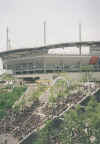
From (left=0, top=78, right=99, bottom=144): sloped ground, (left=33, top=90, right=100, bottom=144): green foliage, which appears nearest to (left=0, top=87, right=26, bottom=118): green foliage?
(left=0, top=78, right=99, bottom=144): sloped ground

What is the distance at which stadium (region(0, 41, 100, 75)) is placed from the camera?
1975 inches

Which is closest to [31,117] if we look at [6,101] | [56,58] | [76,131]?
[6,101]

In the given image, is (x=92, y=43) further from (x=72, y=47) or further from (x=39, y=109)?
(x=39, y=109)

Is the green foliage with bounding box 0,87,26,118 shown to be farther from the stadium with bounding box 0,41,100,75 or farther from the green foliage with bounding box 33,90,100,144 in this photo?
the stadium with bounding box 0,41,100,75

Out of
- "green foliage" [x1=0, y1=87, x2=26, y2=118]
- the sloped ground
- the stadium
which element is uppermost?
the stadium

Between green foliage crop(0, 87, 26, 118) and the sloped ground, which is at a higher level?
green foliage crop(0, 87, 26, 118)

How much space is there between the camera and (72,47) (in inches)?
2012

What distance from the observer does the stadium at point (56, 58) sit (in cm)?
5016

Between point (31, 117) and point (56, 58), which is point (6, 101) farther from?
point (56, 58)

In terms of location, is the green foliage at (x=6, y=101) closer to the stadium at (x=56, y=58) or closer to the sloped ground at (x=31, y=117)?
the sloped ground at (x=31, y=117)

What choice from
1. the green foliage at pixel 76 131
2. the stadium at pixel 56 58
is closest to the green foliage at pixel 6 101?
the green foliage at pixel 76 131

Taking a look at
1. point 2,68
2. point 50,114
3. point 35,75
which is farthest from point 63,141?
point 2,68

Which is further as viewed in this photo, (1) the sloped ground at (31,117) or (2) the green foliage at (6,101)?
(2) the green foliage at (6,101)

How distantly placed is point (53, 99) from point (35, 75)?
22.5 m
